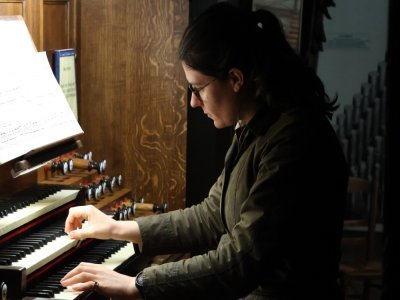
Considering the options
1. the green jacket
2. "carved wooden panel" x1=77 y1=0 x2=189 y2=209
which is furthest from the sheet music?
"carved wooden panel" x1=77 y1=0 x2=189 y2=209

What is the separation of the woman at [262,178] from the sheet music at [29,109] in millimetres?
853

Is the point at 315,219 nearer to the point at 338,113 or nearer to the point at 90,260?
the point at 90,260

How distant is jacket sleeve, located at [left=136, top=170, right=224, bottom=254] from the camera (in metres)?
2.58

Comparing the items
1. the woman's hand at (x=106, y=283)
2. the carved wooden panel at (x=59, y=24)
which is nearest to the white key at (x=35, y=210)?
the woman's hand at (x=106, y=283)

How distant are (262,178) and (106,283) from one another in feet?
1.71

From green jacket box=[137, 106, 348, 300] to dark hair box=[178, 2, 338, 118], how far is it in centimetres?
7

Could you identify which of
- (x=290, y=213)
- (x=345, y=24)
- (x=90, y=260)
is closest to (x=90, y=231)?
(x=90, y=260)

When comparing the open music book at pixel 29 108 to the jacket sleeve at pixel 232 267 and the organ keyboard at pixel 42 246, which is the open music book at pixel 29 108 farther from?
the jacket sleeve at pixel 232 267

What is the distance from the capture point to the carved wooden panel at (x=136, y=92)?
429cm

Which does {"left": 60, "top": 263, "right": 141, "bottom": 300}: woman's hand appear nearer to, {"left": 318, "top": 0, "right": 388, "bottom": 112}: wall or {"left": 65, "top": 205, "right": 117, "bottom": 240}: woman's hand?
{"left": 65, "top": 205, "right": 117, "bottom": 240}: woman's hand

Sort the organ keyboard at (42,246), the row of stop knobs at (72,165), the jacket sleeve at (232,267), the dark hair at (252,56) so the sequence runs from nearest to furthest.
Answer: the jacket sleeve at (232,267), the dark hair at (252,56), the organ keyboard at (42,246), the row of stop knobs at (72,165)

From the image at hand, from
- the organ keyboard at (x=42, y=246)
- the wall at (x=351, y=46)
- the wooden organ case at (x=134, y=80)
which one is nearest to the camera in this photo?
the organ keyboard at (x=42, y=246)

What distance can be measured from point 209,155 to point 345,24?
3.02 meters

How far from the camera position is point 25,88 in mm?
3117
